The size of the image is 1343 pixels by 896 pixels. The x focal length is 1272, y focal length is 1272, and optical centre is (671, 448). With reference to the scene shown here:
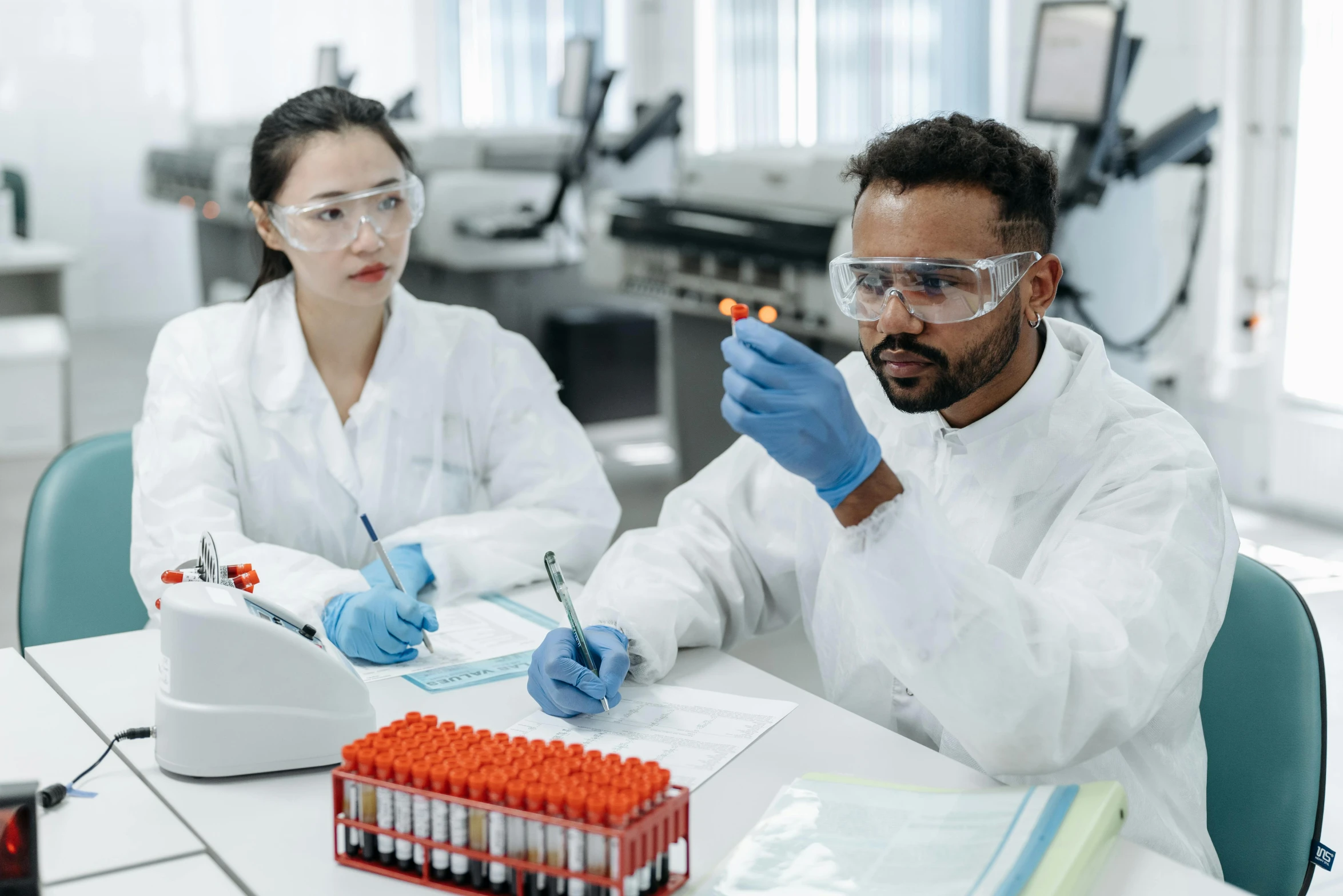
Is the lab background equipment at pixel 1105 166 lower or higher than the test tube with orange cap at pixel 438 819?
higher

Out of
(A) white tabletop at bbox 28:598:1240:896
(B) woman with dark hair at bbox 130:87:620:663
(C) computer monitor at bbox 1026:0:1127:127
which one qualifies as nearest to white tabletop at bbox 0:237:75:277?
(B) woman with dark hair at bbox 130:87:620:663

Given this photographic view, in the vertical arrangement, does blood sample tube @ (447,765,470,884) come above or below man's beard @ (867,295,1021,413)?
below

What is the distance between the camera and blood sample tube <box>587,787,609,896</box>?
83 cm

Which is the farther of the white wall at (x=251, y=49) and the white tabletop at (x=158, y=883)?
the white wall at (x=251, y=49)

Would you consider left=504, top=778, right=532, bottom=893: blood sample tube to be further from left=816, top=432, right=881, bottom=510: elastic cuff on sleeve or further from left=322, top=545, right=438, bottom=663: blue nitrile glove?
left=322, top=545, right=438, bottom=663: blue nitrile glove

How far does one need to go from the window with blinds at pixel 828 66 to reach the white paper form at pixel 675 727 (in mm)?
4413

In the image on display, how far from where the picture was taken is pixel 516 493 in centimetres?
185

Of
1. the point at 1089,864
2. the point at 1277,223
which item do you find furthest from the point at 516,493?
the point at 1277,223

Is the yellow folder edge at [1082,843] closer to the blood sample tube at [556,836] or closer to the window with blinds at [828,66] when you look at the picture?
the blood sample tube at [556,836]

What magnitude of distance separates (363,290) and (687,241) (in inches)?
80.0

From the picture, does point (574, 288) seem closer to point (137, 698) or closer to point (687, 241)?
point (687, 241)

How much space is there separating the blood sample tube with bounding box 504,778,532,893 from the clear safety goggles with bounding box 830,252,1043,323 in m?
0.59

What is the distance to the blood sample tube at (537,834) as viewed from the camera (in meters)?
0.86

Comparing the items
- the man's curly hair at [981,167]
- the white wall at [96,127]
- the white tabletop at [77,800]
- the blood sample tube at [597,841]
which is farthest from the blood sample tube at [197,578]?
the white wall at [96,127]
